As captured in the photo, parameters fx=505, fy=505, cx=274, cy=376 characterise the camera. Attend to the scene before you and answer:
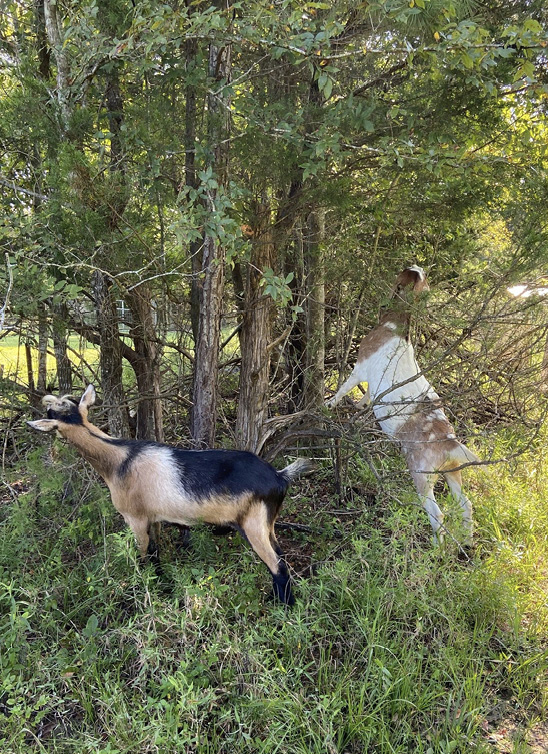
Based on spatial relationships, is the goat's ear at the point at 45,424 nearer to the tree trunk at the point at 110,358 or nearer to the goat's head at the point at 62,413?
the goat's head at the point at 62,413

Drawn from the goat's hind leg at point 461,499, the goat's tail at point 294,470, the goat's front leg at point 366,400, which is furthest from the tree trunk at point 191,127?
the goat's hind leg at point 461,499

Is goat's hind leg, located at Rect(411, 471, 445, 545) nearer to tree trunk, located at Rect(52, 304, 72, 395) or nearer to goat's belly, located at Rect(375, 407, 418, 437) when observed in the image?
goat's belly, located at Rect(375, 407, 418, 437)

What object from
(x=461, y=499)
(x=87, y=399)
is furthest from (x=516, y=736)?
(x=87, y=399)

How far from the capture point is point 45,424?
2893 mm

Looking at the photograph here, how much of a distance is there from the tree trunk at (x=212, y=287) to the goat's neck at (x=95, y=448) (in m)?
0.84

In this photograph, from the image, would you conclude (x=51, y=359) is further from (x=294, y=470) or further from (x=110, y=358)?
(x=294, y=470)

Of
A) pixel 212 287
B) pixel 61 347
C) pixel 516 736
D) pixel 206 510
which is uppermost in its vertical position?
pixel 212 287

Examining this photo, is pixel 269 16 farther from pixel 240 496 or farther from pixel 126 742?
pixel 126 742

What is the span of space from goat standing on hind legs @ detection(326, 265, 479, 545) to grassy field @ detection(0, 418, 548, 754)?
0.88ft

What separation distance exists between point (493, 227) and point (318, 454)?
2721 millimetres

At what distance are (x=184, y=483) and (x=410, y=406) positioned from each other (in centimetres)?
167

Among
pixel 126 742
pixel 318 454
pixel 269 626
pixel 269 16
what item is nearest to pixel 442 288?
pixel 318 454

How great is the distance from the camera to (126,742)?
2.15 meters

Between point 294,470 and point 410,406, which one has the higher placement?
point 410,406
